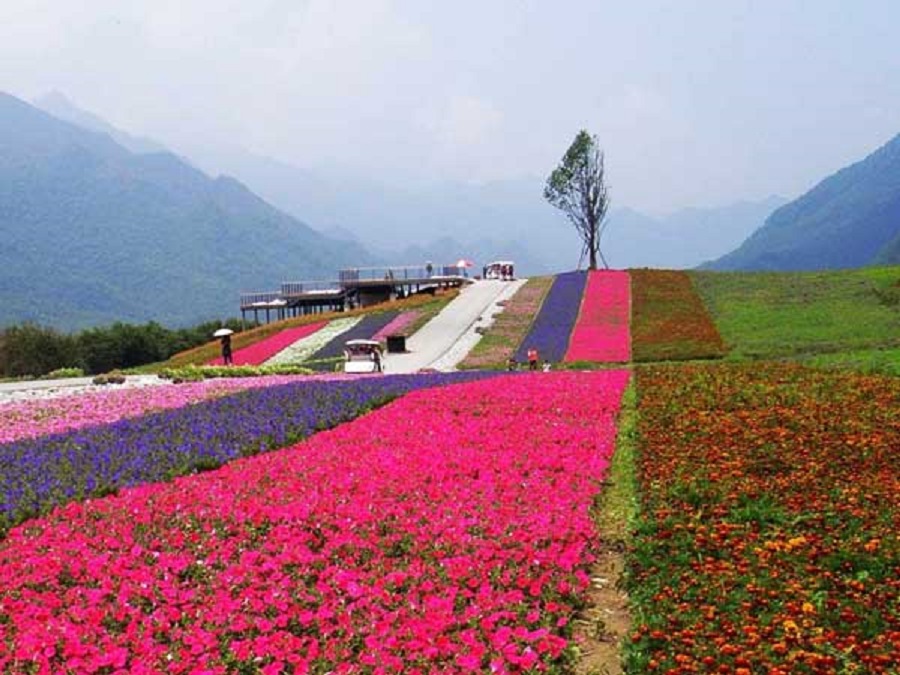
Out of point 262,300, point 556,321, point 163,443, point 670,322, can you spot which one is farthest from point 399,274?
point 163,443

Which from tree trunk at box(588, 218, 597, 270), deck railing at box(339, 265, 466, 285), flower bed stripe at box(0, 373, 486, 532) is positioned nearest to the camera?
flower bed stripe at box(0, 373, 486, 532)

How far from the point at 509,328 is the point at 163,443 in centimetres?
3241

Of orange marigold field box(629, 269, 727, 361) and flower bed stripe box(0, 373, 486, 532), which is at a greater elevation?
orange marigold field box(629, 269, 727, 361)

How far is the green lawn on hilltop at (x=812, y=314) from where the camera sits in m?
30.3

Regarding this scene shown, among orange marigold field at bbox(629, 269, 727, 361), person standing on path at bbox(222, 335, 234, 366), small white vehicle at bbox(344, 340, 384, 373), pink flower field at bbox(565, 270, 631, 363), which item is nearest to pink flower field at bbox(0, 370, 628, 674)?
small white vehicle at bbox(344, 340, 384, 373)

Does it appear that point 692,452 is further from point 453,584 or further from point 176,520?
point 176,520

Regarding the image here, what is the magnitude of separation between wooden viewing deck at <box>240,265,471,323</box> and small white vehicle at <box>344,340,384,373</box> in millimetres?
29485

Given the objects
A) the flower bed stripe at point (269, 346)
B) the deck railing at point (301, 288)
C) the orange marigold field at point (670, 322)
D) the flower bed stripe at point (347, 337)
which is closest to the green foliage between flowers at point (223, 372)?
the flower bed stripe at point (347, 337)

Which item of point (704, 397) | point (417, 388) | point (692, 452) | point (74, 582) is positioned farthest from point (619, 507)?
point (417, 388)

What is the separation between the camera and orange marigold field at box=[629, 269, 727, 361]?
34.5m

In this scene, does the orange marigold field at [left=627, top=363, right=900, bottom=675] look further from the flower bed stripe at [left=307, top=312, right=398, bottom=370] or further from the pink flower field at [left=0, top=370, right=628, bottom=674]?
the flower bed stripe at [left=307, top=312, right=398, bottom=370]

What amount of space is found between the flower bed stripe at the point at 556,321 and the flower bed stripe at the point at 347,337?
9.21 metres

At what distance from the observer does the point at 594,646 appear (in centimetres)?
736

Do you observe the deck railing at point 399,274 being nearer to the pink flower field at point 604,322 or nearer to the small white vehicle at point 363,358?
the pink flower field at point 604,322
